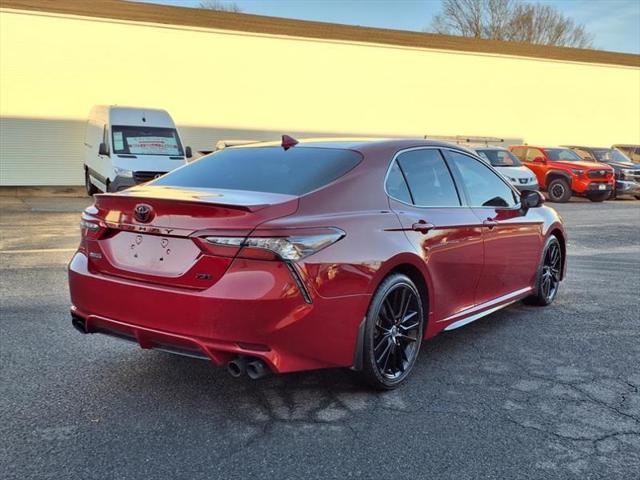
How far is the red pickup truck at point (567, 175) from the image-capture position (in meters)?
18.9

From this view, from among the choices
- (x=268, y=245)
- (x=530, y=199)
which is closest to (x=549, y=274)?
(x=530, y=199)

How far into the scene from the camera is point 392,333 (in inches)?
151

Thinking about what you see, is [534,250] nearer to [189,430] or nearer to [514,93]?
[189,430]

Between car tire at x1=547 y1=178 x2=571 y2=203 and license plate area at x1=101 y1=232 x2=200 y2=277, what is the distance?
18033 mm

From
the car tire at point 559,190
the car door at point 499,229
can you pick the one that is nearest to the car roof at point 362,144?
the car door at point 499,229

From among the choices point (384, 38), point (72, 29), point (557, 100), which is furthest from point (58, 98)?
point (557, 100)

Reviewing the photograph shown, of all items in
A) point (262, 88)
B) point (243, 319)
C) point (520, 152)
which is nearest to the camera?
point (243, 319)

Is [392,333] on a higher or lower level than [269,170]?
lower

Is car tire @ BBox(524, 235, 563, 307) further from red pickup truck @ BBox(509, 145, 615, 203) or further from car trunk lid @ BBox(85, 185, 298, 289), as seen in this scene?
red pickup truck @ BBox(509, 145, 615, 203)

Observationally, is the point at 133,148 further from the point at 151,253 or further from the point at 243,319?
the point at 243,319

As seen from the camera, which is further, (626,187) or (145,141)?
(626,187)

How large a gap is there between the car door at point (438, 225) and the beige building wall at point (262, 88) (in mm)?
17852

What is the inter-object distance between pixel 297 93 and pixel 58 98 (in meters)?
8.19

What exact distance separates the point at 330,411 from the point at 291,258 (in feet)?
3.20
